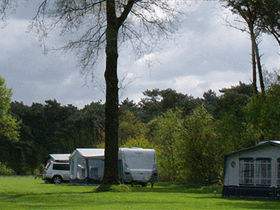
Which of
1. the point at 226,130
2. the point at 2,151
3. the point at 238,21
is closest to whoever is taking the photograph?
the point at 226,130

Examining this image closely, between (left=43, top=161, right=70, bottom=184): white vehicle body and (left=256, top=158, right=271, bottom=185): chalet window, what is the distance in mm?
19632

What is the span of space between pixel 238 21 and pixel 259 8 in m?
1.67

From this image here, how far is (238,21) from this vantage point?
97.8 feet

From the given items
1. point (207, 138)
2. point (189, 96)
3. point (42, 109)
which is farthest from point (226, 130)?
point (42, 109)

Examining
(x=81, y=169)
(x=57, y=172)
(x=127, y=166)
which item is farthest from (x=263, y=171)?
(x=57, y=172)

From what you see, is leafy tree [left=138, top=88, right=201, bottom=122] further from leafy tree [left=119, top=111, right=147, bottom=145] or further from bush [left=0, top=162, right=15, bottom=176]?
bush [left=0, top=162, right=15, bottom=176]

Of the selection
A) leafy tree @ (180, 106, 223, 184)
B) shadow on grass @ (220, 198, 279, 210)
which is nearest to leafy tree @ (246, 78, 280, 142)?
leafy tree @ (180, 106, 223, 184)

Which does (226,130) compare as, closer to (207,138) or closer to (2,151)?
(207,138)

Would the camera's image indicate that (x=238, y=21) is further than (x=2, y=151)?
No

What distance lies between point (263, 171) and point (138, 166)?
34.1 feet

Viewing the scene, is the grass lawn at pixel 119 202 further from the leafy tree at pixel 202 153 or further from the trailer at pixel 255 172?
the leafy tree at pixel 202 153

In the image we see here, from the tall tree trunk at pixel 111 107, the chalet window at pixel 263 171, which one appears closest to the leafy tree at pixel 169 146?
the tall tree trunk at pixel 111 107

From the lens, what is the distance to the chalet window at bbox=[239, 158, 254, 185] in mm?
19688

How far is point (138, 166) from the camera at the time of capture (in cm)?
2820
